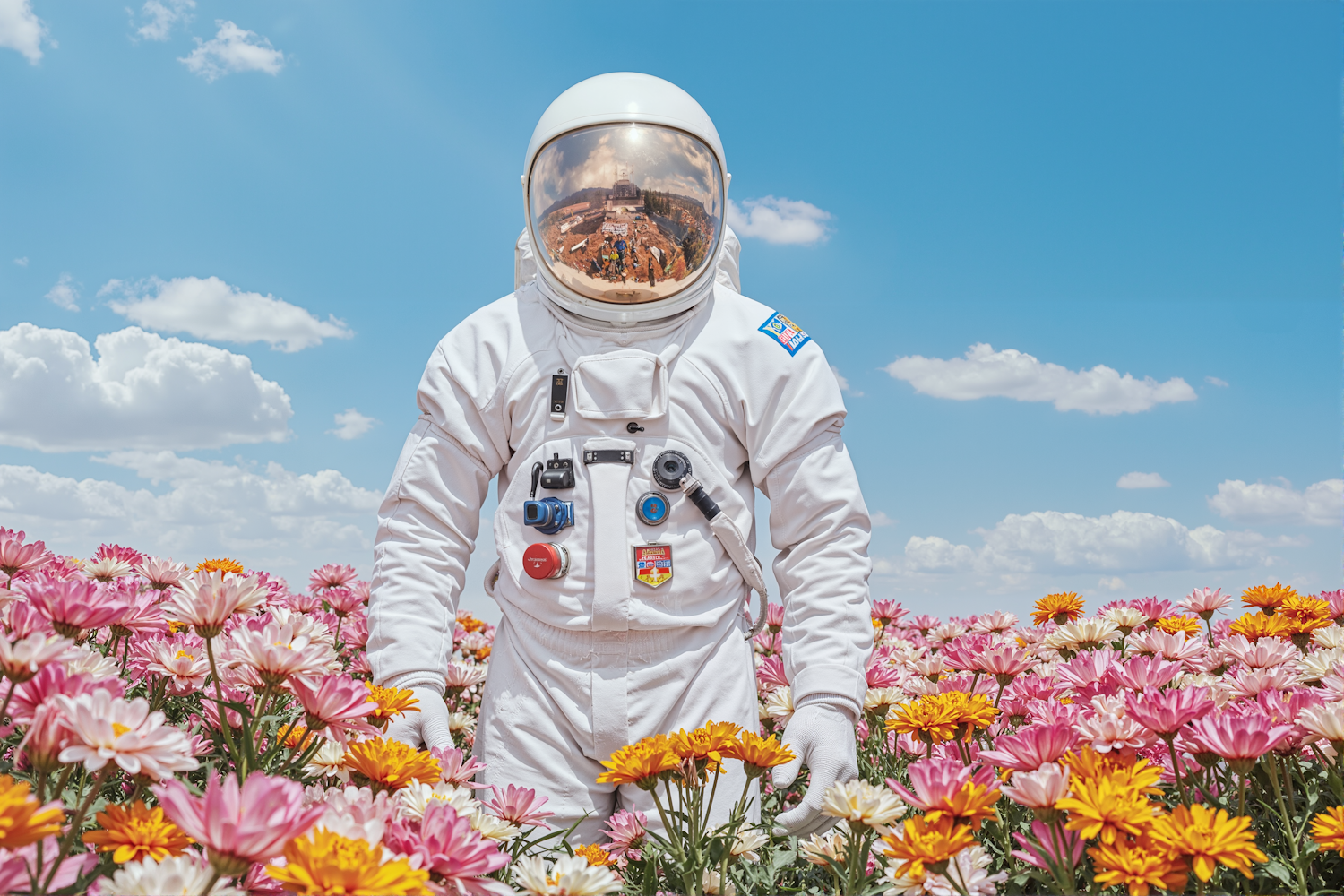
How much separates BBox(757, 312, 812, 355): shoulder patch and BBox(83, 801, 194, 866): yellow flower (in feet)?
8.20

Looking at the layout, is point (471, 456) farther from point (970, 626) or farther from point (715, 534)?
point (970, 626)

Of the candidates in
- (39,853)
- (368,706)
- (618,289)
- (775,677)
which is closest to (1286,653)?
(775,677)

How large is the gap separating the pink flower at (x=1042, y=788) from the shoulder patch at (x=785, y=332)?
6.72 ft

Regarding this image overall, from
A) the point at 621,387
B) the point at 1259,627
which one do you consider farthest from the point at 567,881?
the point at 1259,627

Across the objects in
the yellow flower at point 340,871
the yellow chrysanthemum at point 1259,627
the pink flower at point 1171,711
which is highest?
the yellow chrysanthemum at point 1259,627

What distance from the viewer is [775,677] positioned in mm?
3617

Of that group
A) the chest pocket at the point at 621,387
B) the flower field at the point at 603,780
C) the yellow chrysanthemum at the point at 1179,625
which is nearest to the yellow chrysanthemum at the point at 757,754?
the flower field at the point at 603,780

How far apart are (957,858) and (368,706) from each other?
1094 mm

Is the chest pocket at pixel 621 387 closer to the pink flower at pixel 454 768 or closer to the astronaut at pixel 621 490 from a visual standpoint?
the astronaut at pixel 621 490

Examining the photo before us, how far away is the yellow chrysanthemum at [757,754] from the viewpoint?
188 cm

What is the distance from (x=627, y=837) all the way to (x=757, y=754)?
70 cm

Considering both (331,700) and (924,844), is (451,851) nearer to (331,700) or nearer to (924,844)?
(331,700)

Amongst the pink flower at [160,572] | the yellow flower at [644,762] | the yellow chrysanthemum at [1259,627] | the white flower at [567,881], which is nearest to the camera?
the white flower at [567,881]

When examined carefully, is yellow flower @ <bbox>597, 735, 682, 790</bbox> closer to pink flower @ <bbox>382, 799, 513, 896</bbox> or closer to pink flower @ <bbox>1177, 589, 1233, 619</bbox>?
pink flower @ <bbox>382, 799, 513, 896</bbox>
